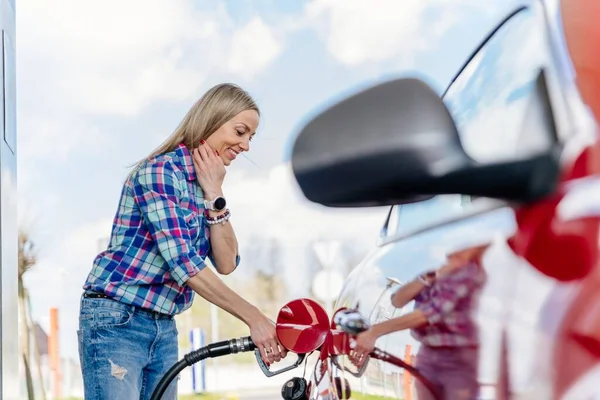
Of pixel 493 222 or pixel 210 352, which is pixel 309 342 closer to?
pixel 210 352

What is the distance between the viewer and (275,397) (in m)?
9.84

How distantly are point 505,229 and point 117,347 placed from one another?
1530 mm

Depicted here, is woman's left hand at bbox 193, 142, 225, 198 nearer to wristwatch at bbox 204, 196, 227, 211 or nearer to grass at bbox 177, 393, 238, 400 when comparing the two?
wristwatch at bbox 204, 196, 227, 211

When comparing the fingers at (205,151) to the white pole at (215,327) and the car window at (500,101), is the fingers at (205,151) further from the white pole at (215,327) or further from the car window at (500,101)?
the white pole at (215,327)

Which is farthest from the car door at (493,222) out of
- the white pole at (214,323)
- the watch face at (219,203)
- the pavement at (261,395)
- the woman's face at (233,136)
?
the white pole at (214,323)

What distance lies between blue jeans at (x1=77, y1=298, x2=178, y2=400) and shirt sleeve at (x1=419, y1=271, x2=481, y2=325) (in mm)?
1400

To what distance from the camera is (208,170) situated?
2.23 m

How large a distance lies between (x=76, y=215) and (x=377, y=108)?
9.75m

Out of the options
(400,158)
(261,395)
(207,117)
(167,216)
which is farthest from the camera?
(261,395)

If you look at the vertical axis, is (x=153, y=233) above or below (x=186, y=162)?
below

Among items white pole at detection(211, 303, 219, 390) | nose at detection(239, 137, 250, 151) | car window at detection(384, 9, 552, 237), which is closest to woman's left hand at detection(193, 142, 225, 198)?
nose at detection(239, 137, 250, 151)

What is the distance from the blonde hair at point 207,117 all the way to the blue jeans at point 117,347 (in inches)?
17.2

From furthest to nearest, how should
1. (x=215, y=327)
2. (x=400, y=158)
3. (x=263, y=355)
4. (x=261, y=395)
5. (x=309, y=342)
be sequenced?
(x=215, y=327), (x=261, y=395), (x=263, y=355), (x=309, y=342), (x=400, y=158)

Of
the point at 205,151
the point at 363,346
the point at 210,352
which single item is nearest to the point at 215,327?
the point at 205,151
